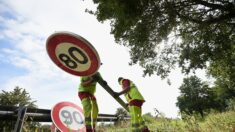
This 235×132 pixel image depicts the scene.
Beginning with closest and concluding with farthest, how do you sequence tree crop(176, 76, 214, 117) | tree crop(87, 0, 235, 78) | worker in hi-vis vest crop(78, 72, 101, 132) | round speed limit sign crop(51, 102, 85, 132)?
round speed limit sign crop(51, 102, 85, 132) < worker in hi-vis vest crop(78, 72, 101, 132) < tree crop(87, 0, 235, 78) < tree crop(176, 76, 214, 117)

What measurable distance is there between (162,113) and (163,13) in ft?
25.1

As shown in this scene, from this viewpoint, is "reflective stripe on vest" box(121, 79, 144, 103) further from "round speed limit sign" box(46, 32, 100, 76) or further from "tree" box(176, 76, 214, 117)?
"tree" box(176, 76, 214, 117)

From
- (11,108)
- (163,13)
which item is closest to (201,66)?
(163,13)

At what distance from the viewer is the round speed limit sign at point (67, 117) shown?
18.6 feet

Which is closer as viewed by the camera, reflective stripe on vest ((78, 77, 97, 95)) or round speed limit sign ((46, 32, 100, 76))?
round speed limit sign ((46, 32, 100, 76))

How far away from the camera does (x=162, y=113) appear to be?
5.06m

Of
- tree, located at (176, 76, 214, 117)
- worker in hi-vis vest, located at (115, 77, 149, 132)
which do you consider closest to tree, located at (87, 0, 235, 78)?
worker in hi-vis vest, located at (115, 77, 149, 132)

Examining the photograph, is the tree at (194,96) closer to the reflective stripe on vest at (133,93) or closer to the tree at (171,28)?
the tree at (171,28)

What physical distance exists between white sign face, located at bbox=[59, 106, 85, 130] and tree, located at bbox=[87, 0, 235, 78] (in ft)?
16.5

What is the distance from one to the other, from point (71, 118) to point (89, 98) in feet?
2.01

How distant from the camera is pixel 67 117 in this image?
598 cm

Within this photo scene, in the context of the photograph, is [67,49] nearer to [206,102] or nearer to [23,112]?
[23,112]

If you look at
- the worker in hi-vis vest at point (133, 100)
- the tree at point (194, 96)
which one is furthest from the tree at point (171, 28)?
the tree at point (194, 96)

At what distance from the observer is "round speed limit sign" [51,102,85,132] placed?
5.68 metres
